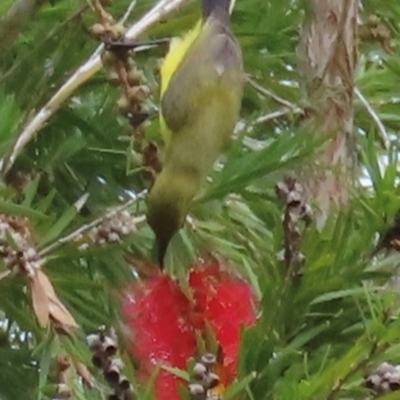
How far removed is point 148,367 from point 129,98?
0.39 feet

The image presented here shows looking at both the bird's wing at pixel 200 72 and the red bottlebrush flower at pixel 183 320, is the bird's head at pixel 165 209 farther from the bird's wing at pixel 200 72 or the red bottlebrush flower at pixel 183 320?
the red bottlebrush flower at pixel 183 320

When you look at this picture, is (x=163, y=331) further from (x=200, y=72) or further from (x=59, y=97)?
(x=200, y=72)

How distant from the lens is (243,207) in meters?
0.66

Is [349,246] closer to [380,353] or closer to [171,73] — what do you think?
[380,353]

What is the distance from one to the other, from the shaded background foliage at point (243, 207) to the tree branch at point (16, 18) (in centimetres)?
2

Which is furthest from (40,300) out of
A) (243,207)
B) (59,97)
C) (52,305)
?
(243,207)

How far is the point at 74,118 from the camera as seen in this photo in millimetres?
705

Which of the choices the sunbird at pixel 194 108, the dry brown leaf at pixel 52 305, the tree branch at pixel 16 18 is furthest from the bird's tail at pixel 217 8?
the dry brown leaf at pixel 52 305

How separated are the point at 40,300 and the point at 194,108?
0.24 meters

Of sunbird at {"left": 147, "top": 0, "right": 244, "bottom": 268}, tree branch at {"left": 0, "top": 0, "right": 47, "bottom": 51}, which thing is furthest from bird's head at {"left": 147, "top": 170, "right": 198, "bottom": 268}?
tree branch at {"left": 0, "top": 0, "right": 47, "bottom": 51}

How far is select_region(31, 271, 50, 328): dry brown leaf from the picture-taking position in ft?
1.50

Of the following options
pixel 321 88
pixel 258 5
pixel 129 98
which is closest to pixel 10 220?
pixel 129 98

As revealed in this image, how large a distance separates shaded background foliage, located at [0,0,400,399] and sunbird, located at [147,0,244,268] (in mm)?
12

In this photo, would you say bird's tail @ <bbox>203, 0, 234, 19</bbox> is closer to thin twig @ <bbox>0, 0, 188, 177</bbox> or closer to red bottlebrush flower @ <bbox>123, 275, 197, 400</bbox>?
thin twig @ <bbox>0, 0, 188, 177</bbox>
